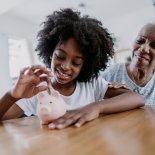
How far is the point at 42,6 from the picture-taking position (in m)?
3.67

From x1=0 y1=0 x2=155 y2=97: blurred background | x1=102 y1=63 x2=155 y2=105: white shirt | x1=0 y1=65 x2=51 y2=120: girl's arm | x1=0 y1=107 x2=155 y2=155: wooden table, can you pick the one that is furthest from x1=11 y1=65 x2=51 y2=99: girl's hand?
x1=0 y1=0 x2=155 y2=97: blurred background

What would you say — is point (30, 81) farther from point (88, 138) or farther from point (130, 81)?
point (130, 81)

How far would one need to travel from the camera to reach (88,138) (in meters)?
0.45

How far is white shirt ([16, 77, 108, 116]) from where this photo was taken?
2.72 ft

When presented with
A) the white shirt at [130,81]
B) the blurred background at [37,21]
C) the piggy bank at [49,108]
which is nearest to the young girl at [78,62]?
the piggy bank at [49,108]

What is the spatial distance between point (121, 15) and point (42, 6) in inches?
59.9

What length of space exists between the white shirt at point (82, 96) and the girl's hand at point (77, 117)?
18cm

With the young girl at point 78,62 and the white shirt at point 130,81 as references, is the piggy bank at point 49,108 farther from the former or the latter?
the white shirt at point 130,81

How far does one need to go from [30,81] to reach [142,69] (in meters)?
0.74

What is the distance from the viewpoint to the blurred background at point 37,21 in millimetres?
3555

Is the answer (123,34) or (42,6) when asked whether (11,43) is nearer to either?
(42,6)

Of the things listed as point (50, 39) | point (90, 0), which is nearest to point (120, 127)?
point (50, 39)

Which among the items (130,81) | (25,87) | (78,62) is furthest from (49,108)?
(130,81)

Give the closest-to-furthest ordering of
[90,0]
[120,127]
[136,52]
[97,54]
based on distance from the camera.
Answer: [120,127] < [97,54] < [136,52] < [90,0]
